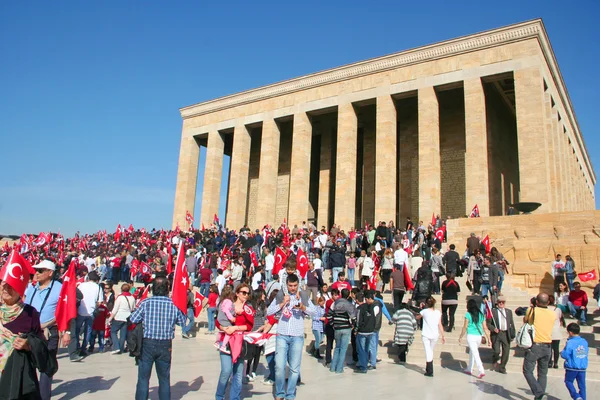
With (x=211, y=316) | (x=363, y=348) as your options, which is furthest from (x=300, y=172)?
(x=363, y=348)

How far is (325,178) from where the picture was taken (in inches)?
1209

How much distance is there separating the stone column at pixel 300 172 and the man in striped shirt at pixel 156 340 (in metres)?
22.5

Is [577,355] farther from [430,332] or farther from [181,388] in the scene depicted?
[181,388]

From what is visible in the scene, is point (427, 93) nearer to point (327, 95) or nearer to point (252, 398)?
point (327, 95)

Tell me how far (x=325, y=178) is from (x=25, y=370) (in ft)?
88.7

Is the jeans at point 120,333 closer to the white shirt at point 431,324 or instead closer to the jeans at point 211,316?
the jeans at point 211,316

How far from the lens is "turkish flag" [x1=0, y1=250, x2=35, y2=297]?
17.1 feet

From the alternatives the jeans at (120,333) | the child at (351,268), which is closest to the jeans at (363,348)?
the jeans at (120,333)

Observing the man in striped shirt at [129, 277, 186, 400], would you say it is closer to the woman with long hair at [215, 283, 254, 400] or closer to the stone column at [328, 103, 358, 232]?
the woman with long hair at [215, 283, 254, 400]

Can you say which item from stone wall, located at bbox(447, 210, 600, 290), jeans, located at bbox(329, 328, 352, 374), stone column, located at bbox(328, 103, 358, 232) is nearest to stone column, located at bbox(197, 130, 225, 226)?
stone column, located at bbox(328, 103, 358, 232)

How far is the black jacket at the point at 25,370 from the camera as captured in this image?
13.2ft

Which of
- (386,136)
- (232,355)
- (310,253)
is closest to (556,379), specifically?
(232,355)

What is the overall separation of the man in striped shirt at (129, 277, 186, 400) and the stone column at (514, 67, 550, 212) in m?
19.1

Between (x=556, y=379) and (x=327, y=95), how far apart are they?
22271 mm
